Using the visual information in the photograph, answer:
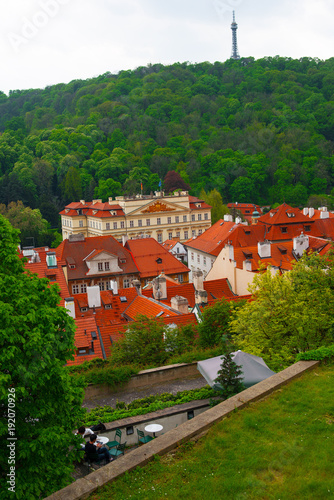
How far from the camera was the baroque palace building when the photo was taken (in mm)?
86750

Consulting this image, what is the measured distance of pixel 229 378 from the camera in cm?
1441

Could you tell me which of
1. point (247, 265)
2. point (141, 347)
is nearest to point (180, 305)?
point (247, 265)

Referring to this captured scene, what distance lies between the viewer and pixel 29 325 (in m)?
10.0

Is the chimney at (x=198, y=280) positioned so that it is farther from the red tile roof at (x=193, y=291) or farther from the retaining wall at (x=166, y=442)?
the retaining wall at (x=166, y=442)

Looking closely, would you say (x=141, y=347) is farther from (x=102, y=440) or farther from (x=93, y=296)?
(x=93, y=296)

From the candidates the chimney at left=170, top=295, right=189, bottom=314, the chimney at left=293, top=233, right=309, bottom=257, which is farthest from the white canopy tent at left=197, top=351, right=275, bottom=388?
the chimney at left=293, top=233, right=309, bottom=257

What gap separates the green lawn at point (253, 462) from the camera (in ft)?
27.5

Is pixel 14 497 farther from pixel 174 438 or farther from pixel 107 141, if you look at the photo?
pixel 107 141

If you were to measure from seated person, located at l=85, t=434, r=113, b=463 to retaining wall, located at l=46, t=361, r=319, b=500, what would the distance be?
2.55 meters

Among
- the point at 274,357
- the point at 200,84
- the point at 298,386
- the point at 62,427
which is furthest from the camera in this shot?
→ the point at 200,84

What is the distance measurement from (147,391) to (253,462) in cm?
958

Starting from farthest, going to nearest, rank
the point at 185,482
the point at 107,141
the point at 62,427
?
the point at 107,141, the point at 62,427, the point at 185,482

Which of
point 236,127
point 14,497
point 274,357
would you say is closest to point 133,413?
point 274,357

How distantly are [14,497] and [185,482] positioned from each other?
3.11m
